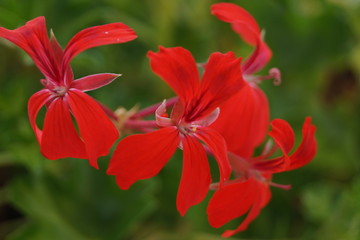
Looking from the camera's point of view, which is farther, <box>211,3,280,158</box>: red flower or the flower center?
<box>211,3,280,158</box>: red flower

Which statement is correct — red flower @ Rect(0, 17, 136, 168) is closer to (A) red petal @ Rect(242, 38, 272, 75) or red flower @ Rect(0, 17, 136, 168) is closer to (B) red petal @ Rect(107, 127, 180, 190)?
(B) red petal @ Rect(107, 127, 180, 190)

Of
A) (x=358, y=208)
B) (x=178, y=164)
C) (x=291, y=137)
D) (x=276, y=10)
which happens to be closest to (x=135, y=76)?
(x=178, y=164)

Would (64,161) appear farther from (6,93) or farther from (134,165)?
(134,165)

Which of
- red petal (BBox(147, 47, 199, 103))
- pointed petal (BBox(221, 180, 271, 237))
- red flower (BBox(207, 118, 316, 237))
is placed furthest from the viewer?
pointed petal (BBox(221, 180, 271, 237))

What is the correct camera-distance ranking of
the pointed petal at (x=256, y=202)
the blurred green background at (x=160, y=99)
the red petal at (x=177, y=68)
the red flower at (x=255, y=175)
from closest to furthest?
the red petal at (x=177, y=68)
the red flower at (x=255, y=175)
the pointed petal at (x=256, y=202)
the blurred green background at (x=160, y=99)

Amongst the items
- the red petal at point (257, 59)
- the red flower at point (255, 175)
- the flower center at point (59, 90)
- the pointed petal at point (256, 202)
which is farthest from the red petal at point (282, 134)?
the flower center at point (59, 90)

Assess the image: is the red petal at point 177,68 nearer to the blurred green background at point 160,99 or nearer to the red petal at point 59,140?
the red petal at point 59,140

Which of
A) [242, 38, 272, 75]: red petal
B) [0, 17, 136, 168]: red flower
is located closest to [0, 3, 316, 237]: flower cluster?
[0, 17, 136, 168]: red flower
